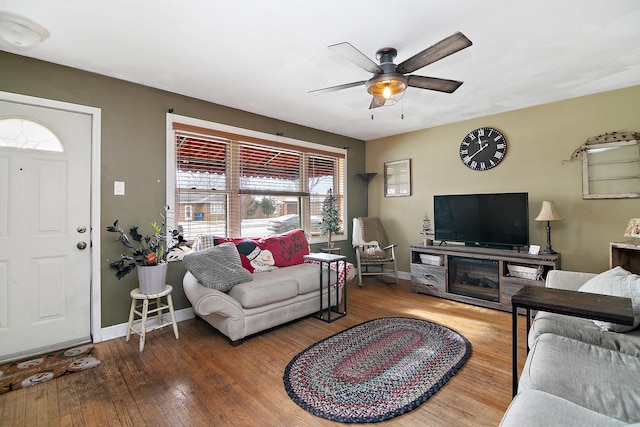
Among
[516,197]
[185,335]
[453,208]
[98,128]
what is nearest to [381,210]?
[453,208]

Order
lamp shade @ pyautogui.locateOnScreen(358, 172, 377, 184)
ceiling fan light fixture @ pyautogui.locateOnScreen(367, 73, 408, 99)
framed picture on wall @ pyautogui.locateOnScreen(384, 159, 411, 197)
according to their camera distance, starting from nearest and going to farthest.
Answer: ceiling fan light fixture @ pyautogui.locateOnScreen(367, 73, 408, 99) → framed picture on wall @ pyautogui.locateOnScreen(384, 159, 411, 197) → lamp shade @ pyautogui.locateOnScreen(358, 172, 377, 184)

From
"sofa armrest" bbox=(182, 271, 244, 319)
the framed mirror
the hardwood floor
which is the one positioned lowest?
the hardwood floor

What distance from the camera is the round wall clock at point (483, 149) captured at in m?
4.05

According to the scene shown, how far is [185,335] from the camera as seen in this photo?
2887 millimetres

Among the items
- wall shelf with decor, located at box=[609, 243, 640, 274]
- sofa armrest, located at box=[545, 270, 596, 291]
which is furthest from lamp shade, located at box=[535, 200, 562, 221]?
sofa armrest, located at box=[545, 270, 596, 291]

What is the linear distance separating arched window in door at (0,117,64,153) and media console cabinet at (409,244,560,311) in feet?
13.9

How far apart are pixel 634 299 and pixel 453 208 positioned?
2567 millimetres

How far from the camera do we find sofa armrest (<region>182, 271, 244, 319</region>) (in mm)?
2547

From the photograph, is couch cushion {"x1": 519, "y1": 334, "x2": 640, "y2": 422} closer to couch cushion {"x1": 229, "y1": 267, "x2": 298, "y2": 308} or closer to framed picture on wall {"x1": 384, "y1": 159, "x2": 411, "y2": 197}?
couch cushion {"x1": 229, "y1": 267, "x2": 298, "y2": 308}

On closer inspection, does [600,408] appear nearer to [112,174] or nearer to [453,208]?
[453,208]

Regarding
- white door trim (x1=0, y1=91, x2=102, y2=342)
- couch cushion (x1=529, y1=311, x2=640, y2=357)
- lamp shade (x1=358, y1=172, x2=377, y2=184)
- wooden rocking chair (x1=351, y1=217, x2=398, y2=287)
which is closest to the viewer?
couch cushion (x1=529, y1=311, x2=640, y2=357)

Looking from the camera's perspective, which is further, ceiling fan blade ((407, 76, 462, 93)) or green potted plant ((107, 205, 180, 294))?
green potted plant ((107, 205, 180, 294))

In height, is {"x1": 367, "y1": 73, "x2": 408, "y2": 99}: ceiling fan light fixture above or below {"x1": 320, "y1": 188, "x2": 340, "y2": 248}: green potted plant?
above

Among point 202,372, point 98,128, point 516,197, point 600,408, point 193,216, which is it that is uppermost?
point 98,128
